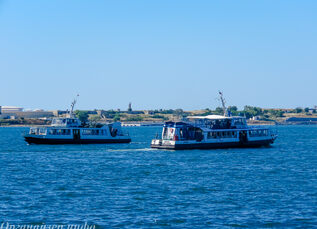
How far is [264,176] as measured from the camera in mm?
61156

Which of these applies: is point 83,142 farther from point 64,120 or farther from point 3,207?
point 3,207

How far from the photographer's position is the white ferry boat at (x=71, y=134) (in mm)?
113769

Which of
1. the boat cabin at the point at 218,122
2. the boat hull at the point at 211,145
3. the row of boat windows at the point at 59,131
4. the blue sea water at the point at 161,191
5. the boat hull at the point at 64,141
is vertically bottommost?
the blue sea water at the point at 161,191

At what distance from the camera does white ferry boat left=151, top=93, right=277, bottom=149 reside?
9612 cm

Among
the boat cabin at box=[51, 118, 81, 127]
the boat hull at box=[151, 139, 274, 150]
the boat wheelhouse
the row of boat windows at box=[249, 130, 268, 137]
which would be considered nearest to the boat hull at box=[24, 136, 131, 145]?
the boat cabin at box=[51, 118, 81, 127]

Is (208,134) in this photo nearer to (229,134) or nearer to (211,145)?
(211,145)

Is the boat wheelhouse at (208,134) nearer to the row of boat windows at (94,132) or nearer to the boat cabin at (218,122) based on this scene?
the boat cabin at (218,122)

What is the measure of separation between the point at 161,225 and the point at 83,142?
267ft

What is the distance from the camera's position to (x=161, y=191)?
50.4 metres

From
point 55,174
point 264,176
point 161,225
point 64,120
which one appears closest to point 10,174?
point 55,174

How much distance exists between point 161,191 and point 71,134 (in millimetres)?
67922

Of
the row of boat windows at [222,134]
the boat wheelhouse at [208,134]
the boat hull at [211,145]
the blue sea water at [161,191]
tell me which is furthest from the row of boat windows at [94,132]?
the blue sea water at [161,191]

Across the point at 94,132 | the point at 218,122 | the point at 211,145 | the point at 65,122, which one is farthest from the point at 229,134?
the point at 65,122

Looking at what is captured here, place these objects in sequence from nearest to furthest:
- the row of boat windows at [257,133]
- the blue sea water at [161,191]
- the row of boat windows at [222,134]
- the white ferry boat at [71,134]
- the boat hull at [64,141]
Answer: the blue sea water at [161,191], the row of boat windows at [222,134], the row of boat windows at [257,133], the boat hull at [64,141], the white ferry boat at [71,134]
